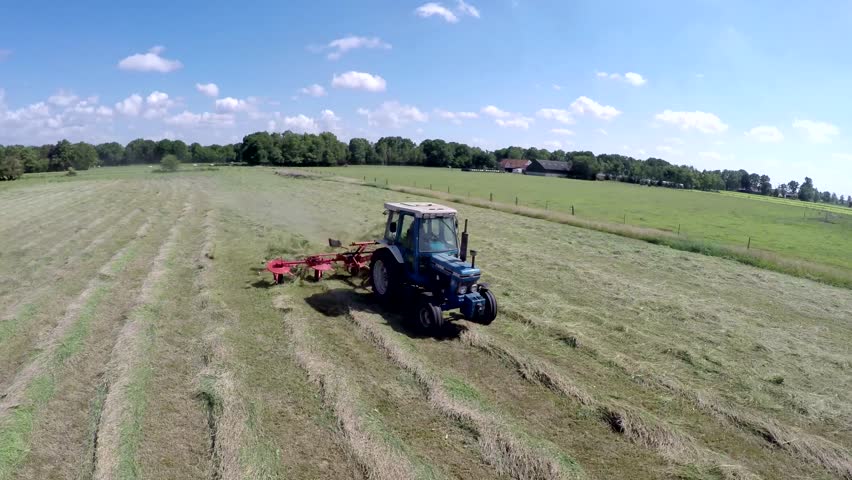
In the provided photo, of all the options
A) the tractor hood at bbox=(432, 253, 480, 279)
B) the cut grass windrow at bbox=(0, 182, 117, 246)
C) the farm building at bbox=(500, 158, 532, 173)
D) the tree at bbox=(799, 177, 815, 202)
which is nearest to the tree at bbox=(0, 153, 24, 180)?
the cut grass windrow at bbox=(0, 182, 117, 246)

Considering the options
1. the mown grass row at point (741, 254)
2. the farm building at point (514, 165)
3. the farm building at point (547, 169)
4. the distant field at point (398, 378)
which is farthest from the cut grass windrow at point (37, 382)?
the farm building at point (514, 165)

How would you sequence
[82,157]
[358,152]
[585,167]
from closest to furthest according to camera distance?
[82,157] < [585,167] < [358,152]

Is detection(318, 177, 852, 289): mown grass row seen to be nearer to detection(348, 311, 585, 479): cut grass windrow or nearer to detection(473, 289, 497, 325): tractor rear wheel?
detection(473, 289, 497, 325): tractor rear wheel

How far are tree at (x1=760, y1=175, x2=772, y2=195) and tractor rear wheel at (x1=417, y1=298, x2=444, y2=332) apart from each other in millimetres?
152768

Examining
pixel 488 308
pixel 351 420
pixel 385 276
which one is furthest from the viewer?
pixel 385 276

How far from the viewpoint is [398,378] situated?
7359mm

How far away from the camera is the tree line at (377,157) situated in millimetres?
101312

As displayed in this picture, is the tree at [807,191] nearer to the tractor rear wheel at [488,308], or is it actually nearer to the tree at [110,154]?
the tractor rear wheel at [488,308]

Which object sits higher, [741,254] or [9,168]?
[9,168]

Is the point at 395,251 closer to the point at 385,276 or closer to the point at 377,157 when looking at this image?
the point at 385,276

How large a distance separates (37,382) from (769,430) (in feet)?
33.2

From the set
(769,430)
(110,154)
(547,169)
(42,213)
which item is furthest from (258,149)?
(769,430)

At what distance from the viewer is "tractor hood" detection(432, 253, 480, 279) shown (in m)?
8.56

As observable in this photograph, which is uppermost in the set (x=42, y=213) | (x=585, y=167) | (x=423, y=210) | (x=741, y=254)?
(x=585, y=167)
